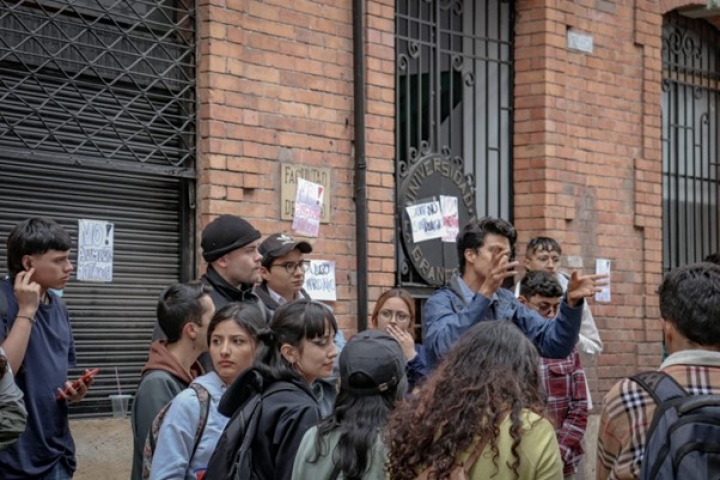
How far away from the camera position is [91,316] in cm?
840

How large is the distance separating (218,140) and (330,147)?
3.47 ft

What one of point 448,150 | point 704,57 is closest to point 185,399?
point 448,150

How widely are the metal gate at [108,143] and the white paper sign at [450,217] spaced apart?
2.43m

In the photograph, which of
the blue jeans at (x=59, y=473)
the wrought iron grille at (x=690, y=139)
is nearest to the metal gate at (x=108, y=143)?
the blue jeans at (x=59, y=473)

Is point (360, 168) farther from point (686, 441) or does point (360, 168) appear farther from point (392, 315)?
point (686, 441)

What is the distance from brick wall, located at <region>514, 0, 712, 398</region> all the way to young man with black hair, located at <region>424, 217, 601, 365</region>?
13.8 ft

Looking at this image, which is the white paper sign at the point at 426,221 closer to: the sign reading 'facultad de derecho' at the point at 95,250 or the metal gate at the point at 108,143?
the metal gate at the point at 108,143

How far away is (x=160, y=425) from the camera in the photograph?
562 cm

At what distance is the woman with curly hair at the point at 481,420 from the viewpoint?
4051mm

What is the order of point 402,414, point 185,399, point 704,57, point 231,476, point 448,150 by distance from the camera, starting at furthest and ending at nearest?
point 704,57 < point 448,150 < point 185,399 < point 231,476 < point 402,414

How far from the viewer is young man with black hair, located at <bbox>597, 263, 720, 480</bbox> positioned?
14.3 ft

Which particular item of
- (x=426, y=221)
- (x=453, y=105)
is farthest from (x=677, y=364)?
(x=453, y=105)

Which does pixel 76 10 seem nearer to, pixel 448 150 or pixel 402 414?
pixel 448 150

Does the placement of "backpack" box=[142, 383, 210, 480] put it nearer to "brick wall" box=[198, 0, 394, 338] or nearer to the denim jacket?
the denim jacket
